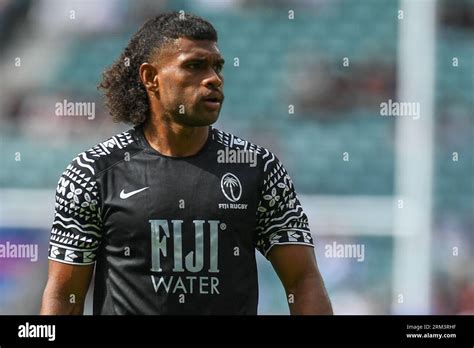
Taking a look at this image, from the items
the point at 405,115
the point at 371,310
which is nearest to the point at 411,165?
the point at 405,115

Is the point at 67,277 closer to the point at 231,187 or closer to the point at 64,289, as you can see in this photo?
the point at 64,289

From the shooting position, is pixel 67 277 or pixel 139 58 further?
pixel 139 58

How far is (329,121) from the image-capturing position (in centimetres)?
819

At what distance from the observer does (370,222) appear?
7758mm

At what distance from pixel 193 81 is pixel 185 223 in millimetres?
617

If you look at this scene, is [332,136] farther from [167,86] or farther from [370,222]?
[167,86]

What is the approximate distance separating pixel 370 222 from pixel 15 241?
2.80 metres

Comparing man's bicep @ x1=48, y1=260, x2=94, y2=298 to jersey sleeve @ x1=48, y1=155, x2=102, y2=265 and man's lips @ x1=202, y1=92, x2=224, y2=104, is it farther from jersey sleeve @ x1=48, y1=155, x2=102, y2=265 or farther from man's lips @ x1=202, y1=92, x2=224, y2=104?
man's lips @ x1=202, y1=92, x2=224, y2=104

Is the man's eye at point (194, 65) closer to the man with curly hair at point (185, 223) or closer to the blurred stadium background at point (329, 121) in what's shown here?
the man with curly hair at point (185, 223)

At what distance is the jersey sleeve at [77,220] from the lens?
4090 millimetres

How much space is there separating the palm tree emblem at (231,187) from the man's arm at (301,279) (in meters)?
0.27
